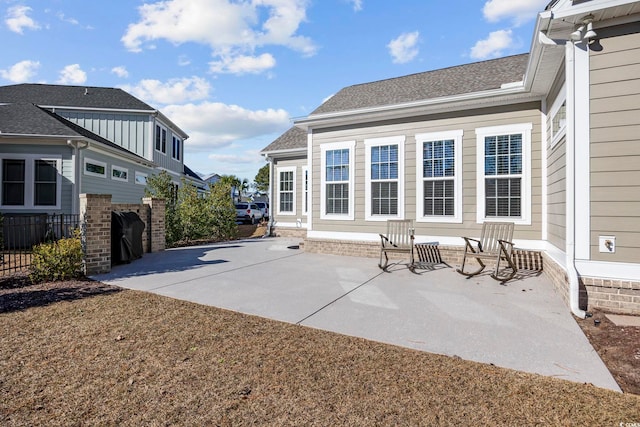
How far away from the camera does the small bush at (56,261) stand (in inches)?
215

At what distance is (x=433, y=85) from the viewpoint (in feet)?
28.3

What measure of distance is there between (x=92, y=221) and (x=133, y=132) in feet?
37.9

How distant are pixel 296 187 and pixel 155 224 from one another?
5.40 m

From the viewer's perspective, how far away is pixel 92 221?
19.7ft

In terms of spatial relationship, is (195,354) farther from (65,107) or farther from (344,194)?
(65,107)

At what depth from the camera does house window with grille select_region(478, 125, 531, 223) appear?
6402 millimetres

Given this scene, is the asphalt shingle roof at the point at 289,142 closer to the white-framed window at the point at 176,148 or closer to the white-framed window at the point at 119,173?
the white-framed window at the point at 119,173

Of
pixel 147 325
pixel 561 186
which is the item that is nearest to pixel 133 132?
pixel 147 325

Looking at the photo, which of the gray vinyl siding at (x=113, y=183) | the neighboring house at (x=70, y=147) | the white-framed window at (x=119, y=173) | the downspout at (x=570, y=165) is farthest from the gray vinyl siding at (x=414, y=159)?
the white-framed window at (x=119, y=173)

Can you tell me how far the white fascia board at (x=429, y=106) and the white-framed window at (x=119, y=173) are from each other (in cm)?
818

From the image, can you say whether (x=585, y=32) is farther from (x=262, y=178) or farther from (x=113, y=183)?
(x=262, y=178)

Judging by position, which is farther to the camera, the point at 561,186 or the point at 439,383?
the point at 561,186

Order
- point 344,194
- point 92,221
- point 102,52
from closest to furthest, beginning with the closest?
point 92,221 → point 344,194 → point 102,52

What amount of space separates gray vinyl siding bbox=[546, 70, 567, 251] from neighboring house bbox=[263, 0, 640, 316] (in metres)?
0.03
